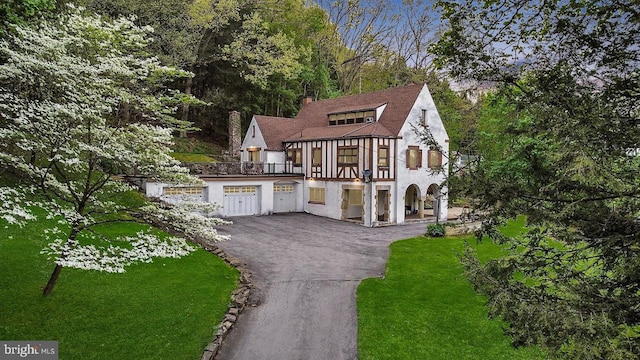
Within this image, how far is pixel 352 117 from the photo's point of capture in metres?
28.2

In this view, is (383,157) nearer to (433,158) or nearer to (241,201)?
(433,158)

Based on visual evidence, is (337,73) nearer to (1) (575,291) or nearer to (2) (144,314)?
(2) (144,314)

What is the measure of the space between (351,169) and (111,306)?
17628 mm

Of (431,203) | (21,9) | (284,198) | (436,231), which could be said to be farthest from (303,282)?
(431,203)

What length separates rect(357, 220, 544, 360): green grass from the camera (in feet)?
29.6

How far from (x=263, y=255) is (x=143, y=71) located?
9339mm

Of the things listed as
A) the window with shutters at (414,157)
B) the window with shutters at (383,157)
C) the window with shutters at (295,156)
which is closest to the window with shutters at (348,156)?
the window with shutters at (383,157)

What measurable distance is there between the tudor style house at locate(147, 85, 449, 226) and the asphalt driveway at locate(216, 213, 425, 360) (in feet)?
8.61

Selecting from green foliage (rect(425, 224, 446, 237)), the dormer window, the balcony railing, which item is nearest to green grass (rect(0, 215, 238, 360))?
green foliage (rect(425, 224, 446, 237))

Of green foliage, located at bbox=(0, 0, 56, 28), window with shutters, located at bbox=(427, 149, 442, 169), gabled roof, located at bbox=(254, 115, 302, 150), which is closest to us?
green foliage, located at bbox=(0, 0, 56, 28)

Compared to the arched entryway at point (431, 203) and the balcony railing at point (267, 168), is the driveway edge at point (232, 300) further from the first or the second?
the arched entryway at point (431, 203)

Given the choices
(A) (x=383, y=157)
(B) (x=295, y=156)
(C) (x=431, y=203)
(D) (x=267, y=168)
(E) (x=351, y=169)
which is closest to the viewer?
(A) (x=383, y=157)

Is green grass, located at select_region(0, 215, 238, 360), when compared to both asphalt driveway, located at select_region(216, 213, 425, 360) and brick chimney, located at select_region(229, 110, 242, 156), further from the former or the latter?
brick chimney, located at select_region(229, 110, 242, 156)

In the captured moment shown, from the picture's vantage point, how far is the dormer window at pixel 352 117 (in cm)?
2705
